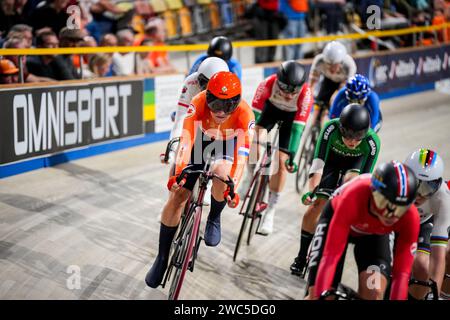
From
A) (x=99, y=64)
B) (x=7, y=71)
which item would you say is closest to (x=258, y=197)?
(x=7, y=71)

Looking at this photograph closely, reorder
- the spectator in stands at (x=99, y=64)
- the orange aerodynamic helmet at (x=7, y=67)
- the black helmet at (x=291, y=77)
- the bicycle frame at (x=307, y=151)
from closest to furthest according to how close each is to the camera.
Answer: the black helmet at (x=291, y=77) → the orange aerodynamic helmet at (x=7, y=67) → the bicycle frame at (x=307, y=151) → the spectator in stands at (x=99, y=64)

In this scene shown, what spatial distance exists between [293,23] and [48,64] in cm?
588

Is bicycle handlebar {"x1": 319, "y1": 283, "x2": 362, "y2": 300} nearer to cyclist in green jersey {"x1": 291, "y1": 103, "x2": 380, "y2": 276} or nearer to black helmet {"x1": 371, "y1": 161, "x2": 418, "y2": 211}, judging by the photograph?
black helmet {"x1": 371, "y1": 161, "x2": 418, "y2": 211}

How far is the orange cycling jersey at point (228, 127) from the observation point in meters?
4.39

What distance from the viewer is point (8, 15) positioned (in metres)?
7.91

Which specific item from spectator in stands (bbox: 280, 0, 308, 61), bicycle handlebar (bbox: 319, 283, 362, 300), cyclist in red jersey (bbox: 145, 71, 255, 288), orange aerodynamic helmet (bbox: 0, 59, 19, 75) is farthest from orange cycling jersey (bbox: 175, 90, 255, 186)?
spectator in stands (bbox: 280, 0, 308, 61)

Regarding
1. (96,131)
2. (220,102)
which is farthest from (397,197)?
(96,131)

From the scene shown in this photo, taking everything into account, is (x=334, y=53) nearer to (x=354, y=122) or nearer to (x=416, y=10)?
(x=354, y=122)

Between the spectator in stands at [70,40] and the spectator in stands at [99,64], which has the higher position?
the spectator in stands at [70,40]

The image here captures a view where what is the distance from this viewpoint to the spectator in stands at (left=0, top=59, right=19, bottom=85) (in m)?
6.79

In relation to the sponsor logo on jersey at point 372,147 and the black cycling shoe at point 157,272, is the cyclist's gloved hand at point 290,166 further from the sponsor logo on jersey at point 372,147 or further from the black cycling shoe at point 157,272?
the black cycling shoe at point 157,272

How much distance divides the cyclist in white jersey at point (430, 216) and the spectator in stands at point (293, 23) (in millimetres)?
7806

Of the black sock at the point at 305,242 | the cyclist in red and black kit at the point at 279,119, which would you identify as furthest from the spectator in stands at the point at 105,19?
the black sock at the point at 305,242

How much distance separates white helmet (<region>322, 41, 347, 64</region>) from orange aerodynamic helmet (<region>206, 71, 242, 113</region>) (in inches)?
125
